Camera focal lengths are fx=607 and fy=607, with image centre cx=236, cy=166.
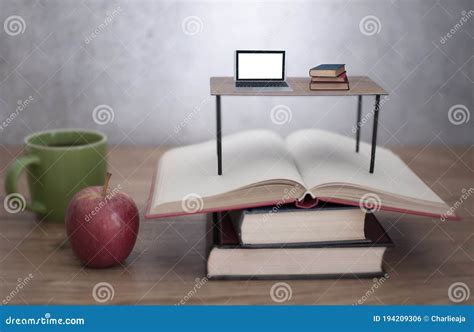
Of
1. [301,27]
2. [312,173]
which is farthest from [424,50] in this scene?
[312,173]

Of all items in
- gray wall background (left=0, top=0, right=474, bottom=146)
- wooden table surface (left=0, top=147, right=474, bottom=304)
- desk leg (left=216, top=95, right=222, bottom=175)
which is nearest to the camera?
wooden table surface (left=0, top=147, right=474, bottom=304)

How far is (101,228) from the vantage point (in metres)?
0.78

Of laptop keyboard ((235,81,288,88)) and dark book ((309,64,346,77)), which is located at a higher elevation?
dark book ((309,64,346,77))

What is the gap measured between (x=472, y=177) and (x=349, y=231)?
44 cm

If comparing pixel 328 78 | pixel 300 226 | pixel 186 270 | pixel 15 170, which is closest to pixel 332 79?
pixel 328 78

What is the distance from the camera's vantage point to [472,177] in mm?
1112

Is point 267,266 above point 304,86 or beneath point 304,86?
beneath

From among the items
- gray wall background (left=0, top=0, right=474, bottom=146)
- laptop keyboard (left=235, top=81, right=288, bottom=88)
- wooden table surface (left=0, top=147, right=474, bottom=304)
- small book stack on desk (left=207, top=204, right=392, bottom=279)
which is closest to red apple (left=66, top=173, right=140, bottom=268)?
wooden table surface (left=0, top=147, right=474, bottom=304)

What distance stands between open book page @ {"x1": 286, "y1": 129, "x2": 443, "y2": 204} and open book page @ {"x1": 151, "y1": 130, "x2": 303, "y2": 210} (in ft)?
0.08

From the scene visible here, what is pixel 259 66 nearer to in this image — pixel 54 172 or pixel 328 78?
pixel 328 78

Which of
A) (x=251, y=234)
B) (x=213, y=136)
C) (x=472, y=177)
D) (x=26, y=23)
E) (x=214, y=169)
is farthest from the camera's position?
(x=213, y=136)

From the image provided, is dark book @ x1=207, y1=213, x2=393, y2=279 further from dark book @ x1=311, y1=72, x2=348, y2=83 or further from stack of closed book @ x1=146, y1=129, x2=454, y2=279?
dark book @ x1=311, y1=72, x2=348, y2=83

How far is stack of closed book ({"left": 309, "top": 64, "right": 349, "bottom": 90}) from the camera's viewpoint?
2.80 feet

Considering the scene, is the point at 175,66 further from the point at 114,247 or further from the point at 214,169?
the point at 114,247
